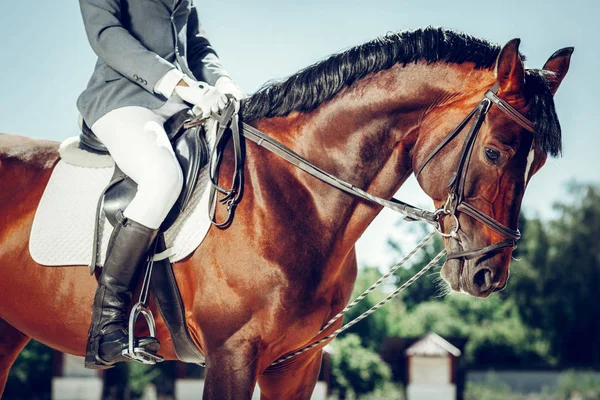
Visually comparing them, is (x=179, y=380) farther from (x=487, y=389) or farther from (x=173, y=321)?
(x=487, y=389)

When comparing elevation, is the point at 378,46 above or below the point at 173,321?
above

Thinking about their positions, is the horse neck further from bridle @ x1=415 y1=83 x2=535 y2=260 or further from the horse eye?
the horse eye

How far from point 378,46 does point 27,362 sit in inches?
922

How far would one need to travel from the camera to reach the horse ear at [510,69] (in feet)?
10.2

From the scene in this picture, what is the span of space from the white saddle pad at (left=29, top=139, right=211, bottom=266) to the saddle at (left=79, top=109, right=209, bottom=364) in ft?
0.16

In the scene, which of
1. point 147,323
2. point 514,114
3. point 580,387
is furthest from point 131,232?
point 580,387

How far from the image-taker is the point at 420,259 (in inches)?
2226

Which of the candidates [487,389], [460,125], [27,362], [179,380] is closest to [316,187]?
[460,125]

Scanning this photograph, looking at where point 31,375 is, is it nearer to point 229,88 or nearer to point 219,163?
point 229,88

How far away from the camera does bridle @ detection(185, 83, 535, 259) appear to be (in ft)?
10.2

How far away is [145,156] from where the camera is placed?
3434 mm

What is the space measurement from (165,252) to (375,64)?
1.52m

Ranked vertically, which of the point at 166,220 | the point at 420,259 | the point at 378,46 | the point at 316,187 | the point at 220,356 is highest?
the point at 420,259

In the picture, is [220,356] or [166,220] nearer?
[220,356]
